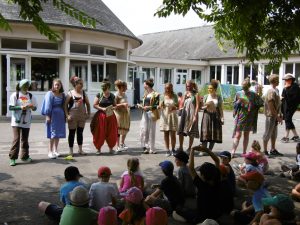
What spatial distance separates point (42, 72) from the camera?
19.5m

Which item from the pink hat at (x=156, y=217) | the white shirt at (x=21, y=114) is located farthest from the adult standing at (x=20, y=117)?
the pink hat at (x=156, y=217)

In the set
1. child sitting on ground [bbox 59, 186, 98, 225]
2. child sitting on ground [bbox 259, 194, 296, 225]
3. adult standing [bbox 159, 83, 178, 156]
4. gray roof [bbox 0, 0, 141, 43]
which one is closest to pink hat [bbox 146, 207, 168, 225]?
child sitting on ground [bbox 59, 186, 98, 225]

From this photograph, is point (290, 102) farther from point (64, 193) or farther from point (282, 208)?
Answer: point (64, 193)

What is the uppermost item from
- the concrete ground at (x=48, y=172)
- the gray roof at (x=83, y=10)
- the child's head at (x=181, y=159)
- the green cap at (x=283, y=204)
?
the gray roof at (x=83, y=10)

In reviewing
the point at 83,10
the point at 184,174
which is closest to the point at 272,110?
the point at 184,174

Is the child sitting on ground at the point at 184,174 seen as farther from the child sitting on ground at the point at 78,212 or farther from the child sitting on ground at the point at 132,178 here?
the child sitting on ground at the point at 78,212

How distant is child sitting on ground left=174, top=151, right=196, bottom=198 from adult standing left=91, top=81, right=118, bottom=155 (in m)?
4.00

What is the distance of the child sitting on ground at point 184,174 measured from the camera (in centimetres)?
636

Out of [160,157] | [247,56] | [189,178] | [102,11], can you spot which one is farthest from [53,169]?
[102,11]

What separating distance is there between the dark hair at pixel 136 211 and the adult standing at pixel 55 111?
5.02m

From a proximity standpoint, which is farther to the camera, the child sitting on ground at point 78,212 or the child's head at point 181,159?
the child's head at point 181,159

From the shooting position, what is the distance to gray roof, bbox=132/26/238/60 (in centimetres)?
4236

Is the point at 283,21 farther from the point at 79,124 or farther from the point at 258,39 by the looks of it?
the point at 79,124

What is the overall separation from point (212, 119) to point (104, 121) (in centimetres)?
264
